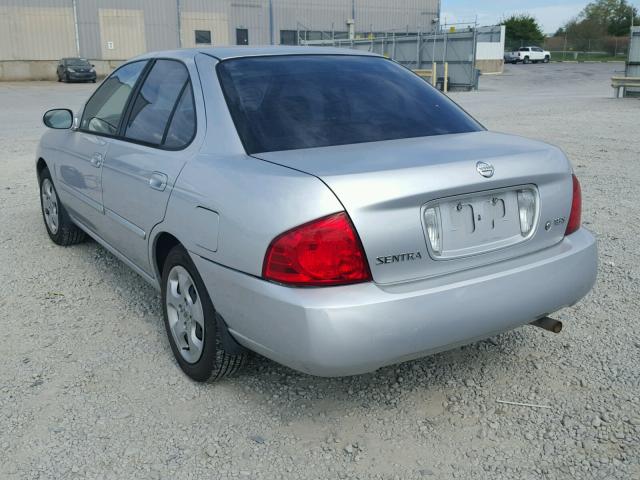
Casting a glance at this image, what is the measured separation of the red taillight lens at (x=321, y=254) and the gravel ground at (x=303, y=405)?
0.77 metres

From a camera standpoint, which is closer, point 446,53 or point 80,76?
point 446,53

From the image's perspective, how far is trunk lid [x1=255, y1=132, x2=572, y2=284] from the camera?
8.36 feet

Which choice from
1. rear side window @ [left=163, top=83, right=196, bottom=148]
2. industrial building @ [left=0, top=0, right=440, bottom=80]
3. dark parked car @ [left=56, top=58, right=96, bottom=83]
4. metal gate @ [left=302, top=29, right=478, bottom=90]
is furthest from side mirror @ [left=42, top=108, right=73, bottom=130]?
industrial building @ [left=0, top=0, right=440, bottom=80]

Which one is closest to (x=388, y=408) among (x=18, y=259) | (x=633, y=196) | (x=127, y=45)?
(x=18, y=259)

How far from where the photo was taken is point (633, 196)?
23.7 ft

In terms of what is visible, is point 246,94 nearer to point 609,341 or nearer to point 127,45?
point 609,341

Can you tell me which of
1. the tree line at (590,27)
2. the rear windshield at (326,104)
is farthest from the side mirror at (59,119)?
the tree line at (590,27)

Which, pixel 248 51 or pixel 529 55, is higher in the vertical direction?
pixel 529 55

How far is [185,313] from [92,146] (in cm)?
166

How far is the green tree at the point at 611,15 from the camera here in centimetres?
8500

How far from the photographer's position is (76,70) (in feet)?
118

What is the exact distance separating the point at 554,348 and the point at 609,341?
334mm

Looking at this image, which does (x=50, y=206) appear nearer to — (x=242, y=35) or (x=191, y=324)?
(x=191, y=324)

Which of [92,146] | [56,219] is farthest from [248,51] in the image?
[56,219]
